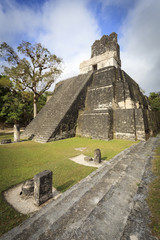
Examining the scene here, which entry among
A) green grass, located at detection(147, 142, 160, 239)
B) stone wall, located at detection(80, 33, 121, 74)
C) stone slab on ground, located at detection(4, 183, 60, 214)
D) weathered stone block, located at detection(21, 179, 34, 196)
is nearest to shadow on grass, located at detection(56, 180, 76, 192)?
stone slab on ground, located at detection(4, 183, 60, 214)

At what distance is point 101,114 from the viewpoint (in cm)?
994

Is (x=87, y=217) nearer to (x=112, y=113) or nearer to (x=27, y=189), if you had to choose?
(x=27, y=189)

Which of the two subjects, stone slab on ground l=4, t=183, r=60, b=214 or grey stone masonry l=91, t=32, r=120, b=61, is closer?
stone slab on ground l=4, t=183, r=60, b=214

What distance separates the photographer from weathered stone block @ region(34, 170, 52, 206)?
2.13 m

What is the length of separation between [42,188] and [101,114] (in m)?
8.49

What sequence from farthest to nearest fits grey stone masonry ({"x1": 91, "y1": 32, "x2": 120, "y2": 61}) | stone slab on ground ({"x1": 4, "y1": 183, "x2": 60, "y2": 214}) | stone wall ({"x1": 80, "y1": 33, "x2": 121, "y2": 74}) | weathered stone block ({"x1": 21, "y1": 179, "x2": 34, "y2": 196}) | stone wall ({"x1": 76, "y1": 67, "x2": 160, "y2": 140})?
grey stone masonry ({"x1": 91, "y1": 32, "x2": 120, "y2": 61}) → stone wall ({"x1": 80, "y1": 33, "x2": 121, "y2": 74}) → stone wall ({"x1": 76, "y1": 67, "x2": 160, "y2": 140}) → weathered stone block ({"x1": 21, "y1": 179, "x2": 34, "y2": 196}) → stone slab on ground ({"x1": 4, "y1": 183, "x2": 60, "y2": 214})

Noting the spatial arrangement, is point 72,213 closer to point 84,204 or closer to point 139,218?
point 84,204

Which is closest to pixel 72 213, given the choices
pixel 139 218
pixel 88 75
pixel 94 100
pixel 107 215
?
pixel 107 215

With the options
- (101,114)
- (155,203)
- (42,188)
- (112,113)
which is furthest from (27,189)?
(112,113)

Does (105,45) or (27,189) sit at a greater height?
(105,45)

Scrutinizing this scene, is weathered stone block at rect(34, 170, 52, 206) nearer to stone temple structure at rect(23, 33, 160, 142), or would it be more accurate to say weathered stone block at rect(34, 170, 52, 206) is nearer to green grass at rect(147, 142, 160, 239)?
green grass at rect(147, 142, 160, 239)

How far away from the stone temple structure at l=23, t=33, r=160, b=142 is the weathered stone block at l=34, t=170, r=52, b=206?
19.8 ft

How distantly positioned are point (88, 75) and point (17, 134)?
11438 millimetres

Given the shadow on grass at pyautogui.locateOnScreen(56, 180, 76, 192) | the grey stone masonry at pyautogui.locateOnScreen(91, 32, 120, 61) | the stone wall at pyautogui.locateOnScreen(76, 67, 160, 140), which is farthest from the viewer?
the grey stone masonry at pyautogui.locateOnScreen(91, 32, 120, 61)
